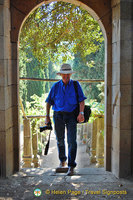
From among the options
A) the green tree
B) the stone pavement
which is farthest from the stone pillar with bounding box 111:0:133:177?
the green tree

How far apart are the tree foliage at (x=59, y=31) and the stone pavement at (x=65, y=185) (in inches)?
150

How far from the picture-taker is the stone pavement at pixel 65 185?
3.11 m

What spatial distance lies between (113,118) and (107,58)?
976 mm

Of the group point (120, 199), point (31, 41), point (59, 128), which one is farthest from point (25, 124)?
point (120, 199)

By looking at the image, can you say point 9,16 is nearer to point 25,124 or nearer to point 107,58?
point 107,58

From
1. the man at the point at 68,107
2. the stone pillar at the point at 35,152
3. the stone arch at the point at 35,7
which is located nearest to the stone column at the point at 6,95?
the stone arch at the point at 35,7

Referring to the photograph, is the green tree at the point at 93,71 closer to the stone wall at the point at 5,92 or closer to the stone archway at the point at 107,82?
the stone archway at the point at 107,82

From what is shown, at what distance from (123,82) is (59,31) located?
4013 mm

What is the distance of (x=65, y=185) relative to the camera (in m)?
3.45

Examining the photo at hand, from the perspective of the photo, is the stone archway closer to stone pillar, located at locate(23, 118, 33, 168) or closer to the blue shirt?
the blue shirt

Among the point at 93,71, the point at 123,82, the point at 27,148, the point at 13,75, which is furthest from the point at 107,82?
the point at 93,71

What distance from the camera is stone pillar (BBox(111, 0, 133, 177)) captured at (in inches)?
142

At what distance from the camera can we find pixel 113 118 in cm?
392

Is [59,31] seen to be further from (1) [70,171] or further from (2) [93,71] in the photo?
(2) [93,71]
